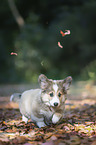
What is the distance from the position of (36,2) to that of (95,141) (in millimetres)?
19165

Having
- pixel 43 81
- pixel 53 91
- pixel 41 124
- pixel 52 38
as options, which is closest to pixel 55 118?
pixel 41 124

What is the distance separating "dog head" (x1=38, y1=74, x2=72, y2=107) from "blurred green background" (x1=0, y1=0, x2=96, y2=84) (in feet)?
45.0

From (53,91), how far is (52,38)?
1542 centimetres

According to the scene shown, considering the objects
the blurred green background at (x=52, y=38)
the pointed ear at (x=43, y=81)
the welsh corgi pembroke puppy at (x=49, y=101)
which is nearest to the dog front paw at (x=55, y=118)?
the welsh corgi pembroke puppy at (x=49, y=101)

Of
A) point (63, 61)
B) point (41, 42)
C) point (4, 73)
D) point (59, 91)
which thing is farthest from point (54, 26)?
point (59, 91)

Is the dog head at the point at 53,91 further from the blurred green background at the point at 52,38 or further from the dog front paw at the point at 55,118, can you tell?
the blurred green background at the point at 52,38

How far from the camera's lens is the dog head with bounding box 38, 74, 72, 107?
3720 millimetres

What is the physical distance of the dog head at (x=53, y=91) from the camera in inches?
146

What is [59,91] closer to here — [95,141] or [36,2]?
[95,141]

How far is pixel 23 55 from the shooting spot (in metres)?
19.8

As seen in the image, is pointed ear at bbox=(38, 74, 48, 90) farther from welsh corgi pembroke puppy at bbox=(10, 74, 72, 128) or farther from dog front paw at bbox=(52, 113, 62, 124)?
dog front paw at bbox=(52, 113, 62, 124)

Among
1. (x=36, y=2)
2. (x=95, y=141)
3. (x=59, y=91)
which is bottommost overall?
(x=95, y=141)

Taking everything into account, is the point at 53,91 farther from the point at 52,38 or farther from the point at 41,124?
the point at 52,38

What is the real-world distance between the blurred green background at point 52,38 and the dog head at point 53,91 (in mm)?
13725
